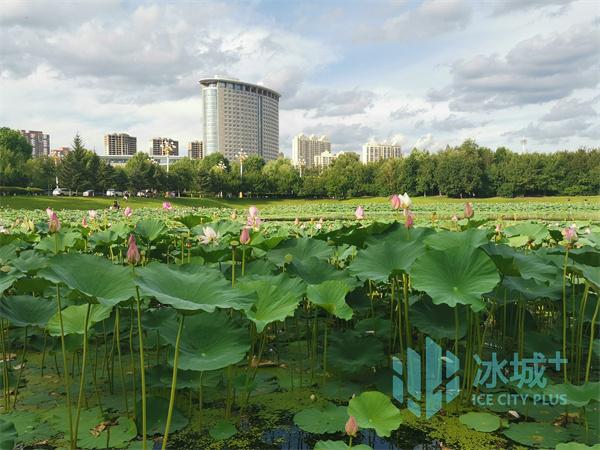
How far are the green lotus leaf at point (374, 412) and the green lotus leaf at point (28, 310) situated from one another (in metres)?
1.65

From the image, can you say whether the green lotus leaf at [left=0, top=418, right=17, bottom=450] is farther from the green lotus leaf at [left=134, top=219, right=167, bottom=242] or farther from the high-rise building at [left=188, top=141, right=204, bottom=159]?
the high-rise building at [left=188, top=141, right=204, bottom=159]

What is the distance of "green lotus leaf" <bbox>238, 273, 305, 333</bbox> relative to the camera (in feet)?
6.63

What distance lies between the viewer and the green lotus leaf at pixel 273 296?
2.02m

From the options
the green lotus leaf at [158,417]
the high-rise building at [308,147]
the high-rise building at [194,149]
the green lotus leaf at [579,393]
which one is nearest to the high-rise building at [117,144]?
the high-rise building at [194,149]

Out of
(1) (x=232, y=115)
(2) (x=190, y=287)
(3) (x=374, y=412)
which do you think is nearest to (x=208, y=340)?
(2) (x=190, y=287)

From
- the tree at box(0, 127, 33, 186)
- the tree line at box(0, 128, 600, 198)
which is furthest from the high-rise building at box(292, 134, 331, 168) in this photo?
the tree at box(0, 127, 33, 186)

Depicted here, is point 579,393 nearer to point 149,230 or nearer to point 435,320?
point 435,320

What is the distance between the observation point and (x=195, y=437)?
6.86ft

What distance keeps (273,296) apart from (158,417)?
2.63 ft

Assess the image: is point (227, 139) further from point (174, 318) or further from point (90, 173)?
point (174, 318)

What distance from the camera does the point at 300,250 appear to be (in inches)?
121

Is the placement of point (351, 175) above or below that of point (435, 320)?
above

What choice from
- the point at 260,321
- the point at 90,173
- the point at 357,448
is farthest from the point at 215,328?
the point at 90,173

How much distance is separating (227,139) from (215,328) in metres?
101
